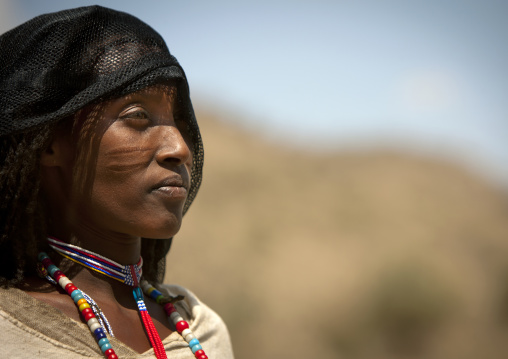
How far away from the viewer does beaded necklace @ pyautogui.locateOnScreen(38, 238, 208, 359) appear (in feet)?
6.75

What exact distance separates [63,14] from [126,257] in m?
1.08

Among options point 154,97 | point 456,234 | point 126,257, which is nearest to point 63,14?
point 154,97

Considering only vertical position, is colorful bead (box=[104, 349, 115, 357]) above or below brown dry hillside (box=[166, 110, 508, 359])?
above

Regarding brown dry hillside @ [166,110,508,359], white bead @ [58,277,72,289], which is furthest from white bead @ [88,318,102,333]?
brown dry hillside @ [166,110,508,359]

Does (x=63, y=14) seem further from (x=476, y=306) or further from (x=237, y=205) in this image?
(x=237, y=205)

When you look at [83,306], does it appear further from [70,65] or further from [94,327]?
[70,65]

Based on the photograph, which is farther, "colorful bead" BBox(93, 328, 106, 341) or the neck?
the neck

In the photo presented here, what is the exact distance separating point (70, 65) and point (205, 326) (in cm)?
135

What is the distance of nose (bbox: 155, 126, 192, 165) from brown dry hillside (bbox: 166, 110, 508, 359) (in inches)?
336

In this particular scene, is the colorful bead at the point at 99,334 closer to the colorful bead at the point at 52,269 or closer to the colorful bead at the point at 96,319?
the colorful bead at the point at 96,319

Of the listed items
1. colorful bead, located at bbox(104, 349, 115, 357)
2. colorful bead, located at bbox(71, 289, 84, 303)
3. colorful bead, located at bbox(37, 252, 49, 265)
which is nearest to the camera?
colorful bead, located at bbox(104, 349, 115, 357)

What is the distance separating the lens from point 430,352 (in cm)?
1091

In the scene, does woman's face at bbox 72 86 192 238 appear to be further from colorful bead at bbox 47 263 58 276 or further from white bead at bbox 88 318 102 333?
white bead at bbox 88 318 102 333

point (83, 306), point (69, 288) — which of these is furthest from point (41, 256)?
point (83, 306)
